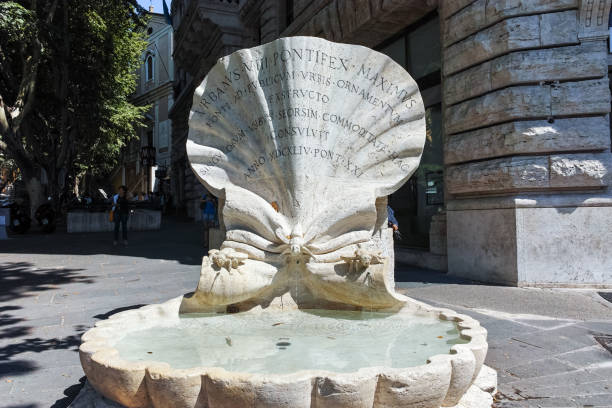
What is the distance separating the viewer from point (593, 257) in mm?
5371

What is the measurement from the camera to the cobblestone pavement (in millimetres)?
2494

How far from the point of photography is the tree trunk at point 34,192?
15339mm

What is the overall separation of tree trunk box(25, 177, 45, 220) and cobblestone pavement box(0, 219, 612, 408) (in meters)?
8.48

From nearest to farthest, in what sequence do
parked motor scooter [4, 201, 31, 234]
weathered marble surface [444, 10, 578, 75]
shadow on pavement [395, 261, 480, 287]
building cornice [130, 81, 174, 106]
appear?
weathered marble surface [444, 10, 578, 75] < shadow on pavement [395, 261, 480, 287] < parked motor scooter [4, 201, 31, 234] < building cornice [130, 81, 174, 106]

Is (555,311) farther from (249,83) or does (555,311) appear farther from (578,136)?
(249,83)

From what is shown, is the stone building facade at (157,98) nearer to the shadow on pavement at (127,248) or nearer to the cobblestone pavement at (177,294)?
the shadow on pavement at (127,248)

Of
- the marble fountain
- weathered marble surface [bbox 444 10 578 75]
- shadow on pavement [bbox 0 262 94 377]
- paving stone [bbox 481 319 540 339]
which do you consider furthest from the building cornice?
paving stone [bbox 481 319 540 339]

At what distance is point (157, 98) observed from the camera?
34.7 meters

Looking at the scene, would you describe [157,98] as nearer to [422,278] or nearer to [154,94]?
[154,94]

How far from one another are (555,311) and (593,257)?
5.37 ft

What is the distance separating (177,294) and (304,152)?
2803 millimetres

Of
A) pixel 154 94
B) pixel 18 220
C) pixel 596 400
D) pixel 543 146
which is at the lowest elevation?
pixel 596 400

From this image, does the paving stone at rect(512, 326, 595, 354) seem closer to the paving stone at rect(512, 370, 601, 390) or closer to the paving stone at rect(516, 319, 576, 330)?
the paving stone at rect(516, 319, 576, 330)

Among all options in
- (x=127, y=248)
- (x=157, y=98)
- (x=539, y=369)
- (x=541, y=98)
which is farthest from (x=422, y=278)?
(x=157, y=98)
